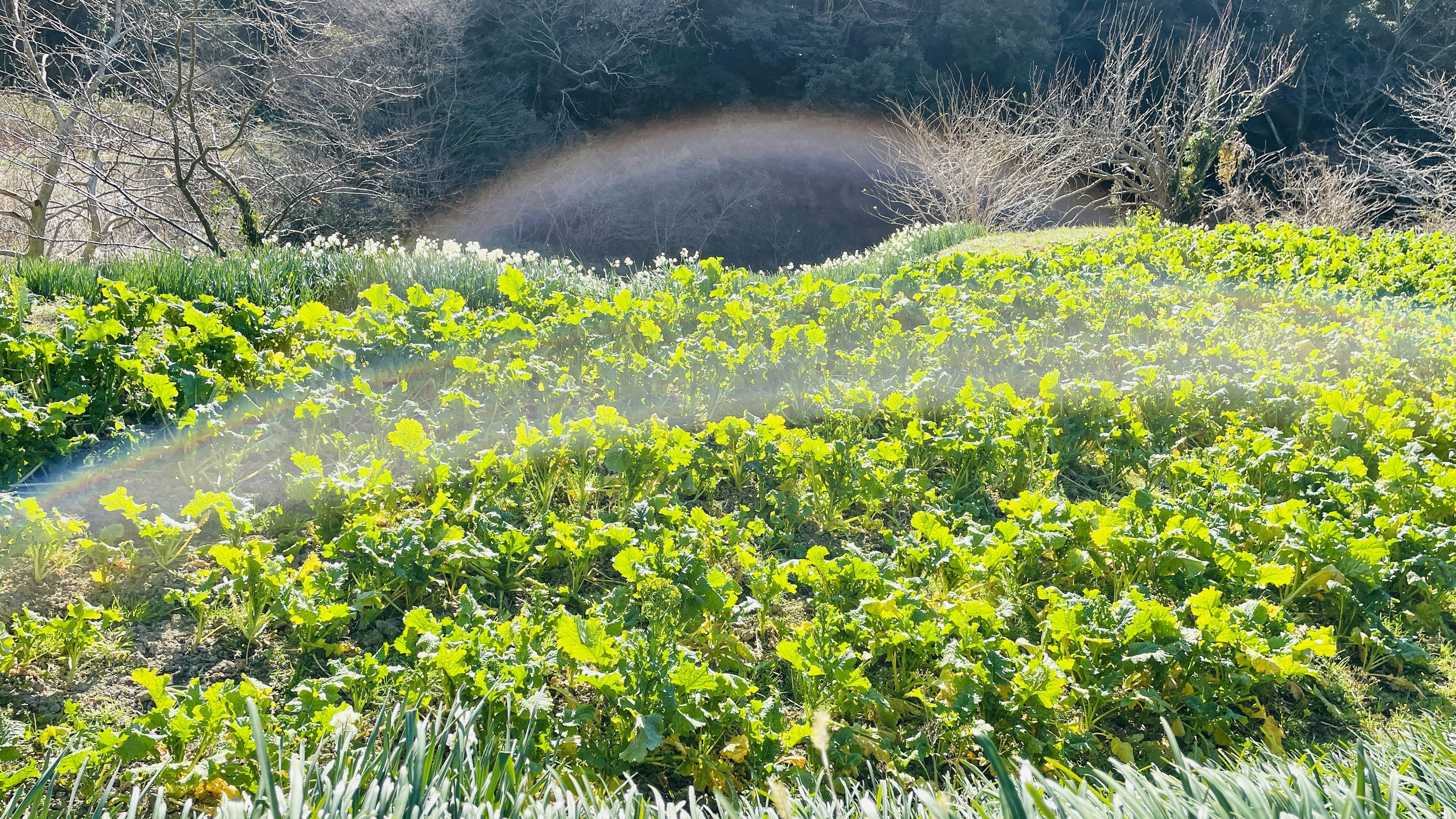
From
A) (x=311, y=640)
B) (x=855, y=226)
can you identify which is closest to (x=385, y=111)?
(x=855, y=226)

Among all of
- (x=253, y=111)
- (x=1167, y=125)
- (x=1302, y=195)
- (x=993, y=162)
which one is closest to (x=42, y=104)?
(x=253, y=111)

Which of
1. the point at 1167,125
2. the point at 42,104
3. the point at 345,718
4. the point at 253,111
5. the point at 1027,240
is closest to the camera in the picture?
the point at 345,718

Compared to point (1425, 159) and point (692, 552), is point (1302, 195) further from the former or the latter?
point (692, 552)

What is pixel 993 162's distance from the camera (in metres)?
14.6

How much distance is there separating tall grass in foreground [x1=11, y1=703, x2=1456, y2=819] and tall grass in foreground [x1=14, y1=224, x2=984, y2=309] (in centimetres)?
386

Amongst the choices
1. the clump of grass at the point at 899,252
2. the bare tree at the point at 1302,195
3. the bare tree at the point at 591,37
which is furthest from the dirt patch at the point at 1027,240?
the bare tree at the point at 591,37

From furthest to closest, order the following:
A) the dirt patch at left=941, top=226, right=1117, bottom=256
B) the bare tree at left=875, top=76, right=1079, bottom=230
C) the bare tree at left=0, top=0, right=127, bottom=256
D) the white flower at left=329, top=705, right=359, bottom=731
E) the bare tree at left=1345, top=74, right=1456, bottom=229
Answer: the bare tree at left=1345, top=74, right=1456, bottom=229
the bare tree at left=875, top=76, right=1079, bottom=230
the dirt patch at left=941, top=226, right=1117, bottom=256
the bare tree at left=0, top=0, right=127, bottom=256
the white flower at left=329, top=705, right=359, bottom=731

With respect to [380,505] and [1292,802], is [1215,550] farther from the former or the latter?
[380,505]

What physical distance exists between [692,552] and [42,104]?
1354cm

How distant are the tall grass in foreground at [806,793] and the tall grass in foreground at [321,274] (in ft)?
12.7

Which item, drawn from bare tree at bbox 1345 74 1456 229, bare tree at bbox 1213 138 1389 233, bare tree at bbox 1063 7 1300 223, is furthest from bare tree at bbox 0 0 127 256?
bare tree at bbox 1345 74 1456 229

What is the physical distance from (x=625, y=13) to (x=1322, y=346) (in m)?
19.4

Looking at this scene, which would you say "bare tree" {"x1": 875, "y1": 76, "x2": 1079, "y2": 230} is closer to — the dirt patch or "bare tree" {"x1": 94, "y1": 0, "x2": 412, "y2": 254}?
the dirt patch

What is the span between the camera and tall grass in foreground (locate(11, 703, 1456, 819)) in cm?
144
